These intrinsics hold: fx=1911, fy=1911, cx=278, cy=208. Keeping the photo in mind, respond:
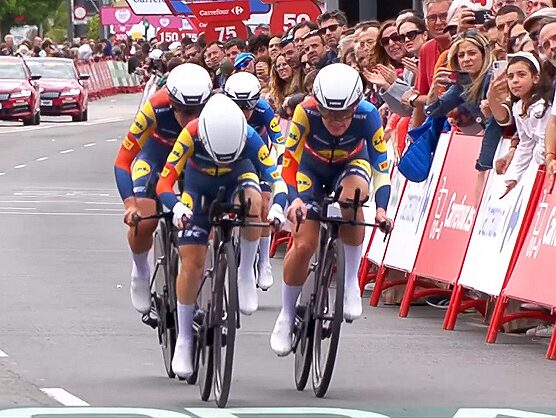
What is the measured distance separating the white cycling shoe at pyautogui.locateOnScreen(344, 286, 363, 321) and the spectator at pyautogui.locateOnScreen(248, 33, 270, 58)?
11.6m

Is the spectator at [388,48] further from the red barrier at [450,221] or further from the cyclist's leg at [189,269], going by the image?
the cyclist's leg at [189,269]

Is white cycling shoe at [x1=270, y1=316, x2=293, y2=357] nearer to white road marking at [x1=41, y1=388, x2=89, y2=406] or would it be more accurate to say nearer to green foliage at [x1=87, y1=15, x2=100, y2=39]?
white road marking at [x1=41, y1=388, x2=89, y2=406]

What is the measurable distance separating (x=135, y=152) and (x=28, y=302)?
11.1ft

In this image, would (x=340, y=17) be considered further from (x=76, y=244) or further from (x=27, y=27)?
(x=27, y=27)

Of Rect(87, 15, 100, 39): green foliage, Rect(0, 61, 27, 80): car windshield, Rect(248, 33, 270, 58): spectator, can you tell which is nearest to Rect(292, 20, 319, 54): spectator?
Rect(248, 33, 270, 58): spectator

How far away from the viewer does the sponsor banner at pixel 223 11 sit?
1193 inches

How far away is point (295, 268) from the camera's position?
1077 cm

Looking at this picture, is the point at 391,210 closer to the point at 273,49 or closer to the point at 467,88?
the point at 467,88

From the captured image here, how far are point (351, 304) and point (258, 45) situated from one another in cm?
1225

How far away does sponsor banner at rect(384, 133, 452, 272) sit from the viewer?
1447 centimetres

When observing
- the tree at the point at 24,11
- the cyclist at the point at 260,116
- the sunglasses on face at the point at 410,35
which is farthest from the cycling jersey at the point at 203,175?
the tree at the point at 24,11

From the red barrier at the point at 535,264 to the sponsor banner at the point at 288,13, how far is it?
1585 cm

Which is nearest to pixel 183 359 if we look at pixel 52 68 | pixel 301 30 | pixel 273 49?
pixel 273 49

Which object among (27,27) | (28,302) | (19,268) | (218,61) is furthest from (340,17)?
(27,27)
